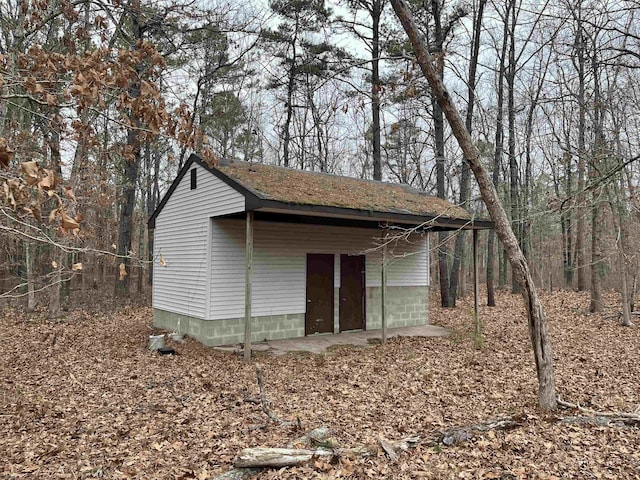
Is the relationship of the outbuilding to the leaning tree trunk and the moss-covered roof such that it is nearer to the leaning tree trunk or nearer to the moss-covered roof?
the moss-covered roof

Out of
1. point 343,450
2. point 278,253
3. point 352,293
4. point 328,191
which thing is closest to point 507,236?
point 343,450

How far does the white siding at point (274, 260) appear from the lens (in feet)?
28.7

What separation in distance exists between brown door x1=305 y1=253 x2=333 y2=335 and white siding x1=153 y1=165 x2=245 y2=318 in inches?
100

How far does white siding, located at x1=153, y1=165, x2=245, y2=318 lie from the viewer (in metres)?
8.60

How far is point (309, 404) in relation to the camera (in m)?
5.52

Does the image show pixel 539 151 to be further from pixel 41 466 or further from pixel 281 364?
pixel 41 466

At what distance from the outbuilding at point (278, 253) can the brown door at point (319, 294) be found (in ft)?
0.08

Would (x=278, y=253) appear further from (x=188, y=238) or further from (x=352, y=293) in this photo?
(x=352, y=293)

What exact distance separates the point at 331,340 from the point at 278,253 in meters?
2.33

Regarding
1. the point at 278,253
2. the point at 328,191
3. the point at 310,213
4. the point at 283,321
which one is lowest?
the point at 283,321

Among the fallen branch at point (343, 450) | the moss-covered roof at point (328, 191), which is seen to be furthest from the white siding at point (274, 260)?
the fallen branch at point (343, 450)

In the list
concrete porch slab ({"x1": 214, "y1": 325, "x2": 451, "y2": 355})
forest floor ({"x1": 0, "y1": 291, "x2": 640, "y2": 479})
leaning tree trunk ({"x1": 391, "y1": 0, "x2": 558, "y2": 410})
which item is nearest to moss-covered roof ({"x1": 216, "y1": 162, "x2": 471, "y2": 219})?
leaning tree trunk ({"x1": 391, "y1": 0, "x2": 558, "y2": 410})

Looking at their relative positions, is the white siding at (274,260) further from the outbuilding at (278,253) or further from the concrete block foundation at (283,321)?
the concrete block foundation at (283,321)

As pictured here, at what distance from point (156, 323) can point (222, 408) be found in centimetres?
601
